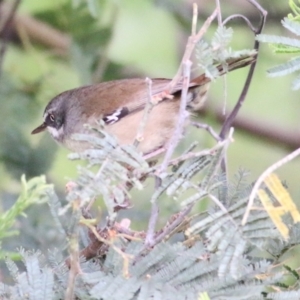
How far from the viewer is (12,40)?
12.9 ft

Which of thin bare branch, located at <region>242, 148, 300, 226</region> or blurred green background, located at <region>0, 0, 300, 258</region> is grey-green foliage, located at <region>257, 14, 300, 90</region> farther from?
blurred green background, located at <region>0, 0, 300, 258</region>

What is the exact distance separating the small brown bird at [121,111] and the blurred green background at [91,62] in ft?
0.48

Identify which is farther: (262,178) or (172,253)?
(172,253)

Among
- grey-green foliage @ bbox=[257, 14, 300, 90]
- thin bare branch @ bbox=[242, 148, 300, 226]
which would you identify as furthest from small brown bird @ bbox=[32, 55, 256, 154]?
thin bare branch @ bbox=[242, 148, 300, 226]

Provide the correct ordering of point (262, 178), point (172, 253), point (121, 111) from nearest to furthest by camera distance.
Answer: point (262, 178)
point (172, 253)
point (121, 111)

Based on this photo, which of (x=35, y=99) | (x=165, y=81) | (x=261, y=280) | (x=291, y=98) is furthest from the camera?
(x=291, y=98)

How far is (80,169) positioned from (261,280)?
0.43m

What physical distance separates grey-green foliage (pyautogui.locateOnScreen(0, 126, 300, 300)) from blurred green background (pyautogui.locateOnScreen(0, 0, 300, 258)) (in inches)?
59.7

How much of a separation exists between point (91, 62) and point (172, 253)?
7.45ft

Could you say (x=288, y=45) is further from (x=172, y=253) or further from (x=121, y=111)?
(x=121, y=111)

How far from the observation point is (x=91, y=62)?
3.44 metres

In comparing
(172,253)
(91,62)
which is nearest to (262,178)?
(172,253)

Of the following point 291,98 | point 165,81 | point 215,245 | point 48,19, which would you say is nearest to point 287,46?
point 215,245

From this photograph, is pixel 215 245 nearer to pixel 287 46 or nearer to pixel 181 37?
pixel 287 46
